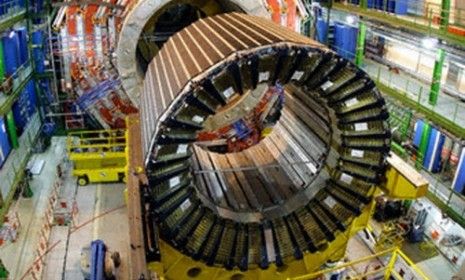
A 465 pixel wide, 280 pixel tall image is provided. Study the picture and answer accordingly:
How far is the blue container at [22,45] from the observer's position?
47.3ft

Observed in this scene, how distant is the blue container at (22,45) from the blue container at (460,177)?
474 inches

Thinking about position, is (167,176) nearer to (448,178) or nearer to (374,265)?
(374,265)

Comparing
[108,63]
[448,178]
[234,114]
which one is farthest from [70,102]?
[448,178]

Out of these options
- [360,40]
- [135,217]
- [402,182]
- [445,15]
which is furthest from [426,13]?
[135,217]

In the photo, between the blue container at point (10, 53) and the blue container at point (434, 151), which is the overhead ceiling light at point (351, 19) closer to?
the blue container at point (434, 151)

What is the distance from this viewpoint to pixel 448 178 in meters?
11.9

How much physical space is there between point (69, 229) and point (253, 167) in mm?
5703

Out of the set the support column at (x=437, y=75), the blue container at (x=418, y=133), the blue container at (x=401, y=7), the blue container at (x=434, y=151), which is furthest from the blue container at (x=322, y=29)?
the blue container at (x=434, y=151)

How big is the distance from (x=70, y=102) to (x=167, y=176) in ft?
24.4

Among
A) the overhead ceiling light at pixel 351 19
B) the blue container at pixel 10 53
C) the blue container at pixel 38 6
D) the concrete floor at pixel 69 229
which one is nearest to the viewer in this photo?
the concrete floor at pixel 69 229

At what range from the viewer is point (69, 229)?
34.2 ft

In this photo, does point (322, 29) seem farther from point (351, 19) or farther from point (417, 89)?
point (417, 89)

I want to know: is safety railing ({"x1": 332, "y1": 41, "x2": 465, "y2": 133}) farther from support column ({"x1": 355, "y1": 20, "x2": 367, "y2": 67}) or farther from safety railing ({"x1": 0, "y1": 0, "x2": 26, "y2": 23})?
safety railing ({"x1": 0, "y1": 0, "x2": 26, "y2": 23})

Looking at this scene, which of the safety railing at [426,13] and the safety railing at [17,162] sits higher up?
the safety railing at [426,13]
